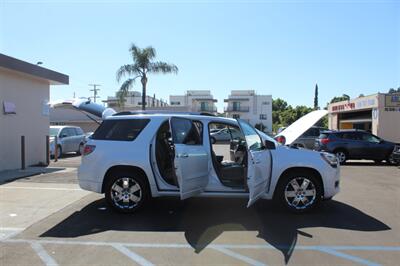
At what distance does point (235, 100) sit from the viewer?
318ft

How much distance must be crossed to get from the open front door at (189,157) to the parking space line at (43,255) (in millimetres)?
2150

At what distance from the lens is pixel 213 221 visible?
6.76m

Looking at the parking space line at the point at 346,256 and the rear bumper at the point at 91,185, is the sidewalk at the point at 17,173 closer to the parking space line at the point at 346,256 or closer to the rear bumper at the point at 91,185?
the rear bumper at the point at 91,185

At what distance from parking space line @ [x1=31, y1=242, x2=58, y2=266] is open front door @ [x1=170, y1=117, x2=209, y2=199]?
7.06 feet

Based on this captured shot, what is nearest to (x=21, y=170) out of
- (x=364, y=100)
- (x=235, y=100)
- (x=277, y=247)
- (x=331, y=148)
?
(x=277, y=247)

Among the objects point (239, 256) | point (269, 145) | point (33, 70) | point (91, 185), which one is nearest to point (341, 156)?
point (269, 145)

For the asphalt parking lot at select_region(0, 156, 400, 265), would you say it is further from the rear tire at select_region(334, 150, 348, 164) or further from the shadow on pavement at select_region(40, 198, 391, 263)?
the rear tire at select_region(334, 150, 348, 164)

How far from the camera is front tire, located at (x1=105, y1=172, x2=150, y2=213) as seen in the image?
7.18 m

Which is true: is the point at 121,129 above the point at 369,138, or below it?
above

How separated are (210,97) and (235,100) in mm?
8472

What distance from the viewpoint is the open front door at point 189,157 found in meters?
6.36

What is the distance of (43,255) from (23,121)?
9.76 m

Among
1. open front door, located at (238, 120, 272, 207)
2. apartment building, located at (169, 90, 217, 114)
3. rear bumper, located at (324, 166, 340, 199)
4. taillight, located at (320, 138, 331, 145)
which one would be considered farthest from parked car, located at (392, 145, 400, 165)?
apartment building, located at (169, 90, 217, 114)

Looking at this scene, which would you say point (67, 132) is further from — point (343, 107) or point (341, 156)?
point (343, 107)
